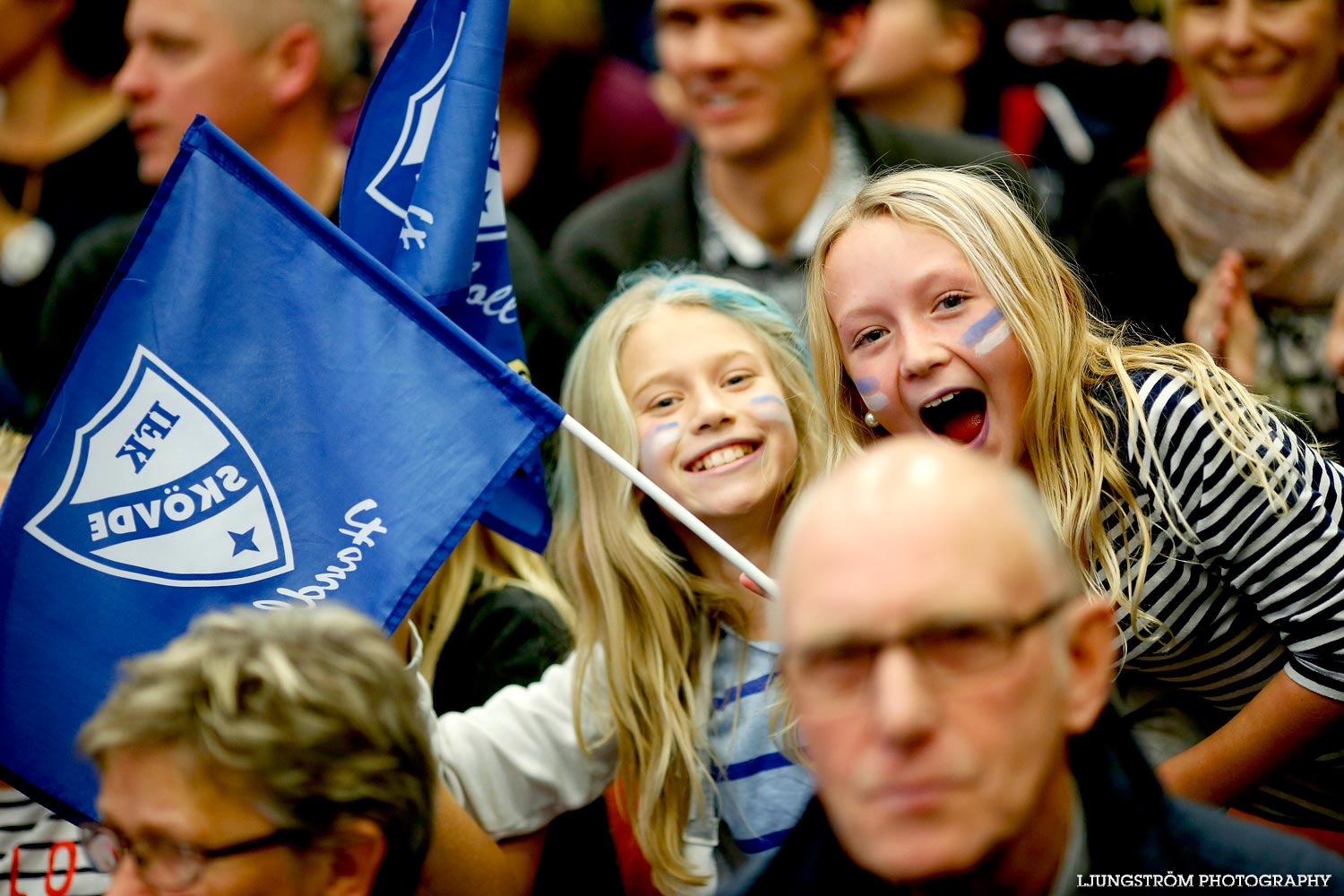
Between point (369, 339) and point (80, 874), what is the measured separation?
3.78 ft

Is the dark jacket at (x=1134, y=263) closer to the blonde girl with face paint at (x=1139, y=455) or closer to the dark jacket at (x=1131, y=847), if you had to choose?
the blonde girl with face paint at (x=1139, y=455)

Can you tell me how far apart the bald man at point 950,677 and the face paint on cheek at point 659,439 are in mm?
1380

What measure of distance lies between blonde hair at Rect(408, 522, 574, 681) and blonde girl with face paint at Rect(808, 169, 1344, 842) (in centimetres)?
106

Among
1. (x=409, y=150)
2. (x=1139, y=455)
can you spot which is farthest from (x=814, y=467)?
(x=409, y=150)

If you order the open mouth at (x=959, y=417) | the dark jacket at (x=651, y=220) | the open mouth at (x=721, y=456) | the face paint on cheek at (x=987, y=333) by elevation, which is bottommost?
the dark jacket at (x=651, y=220)

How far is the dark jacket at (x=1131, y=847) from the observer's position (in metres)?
1.79

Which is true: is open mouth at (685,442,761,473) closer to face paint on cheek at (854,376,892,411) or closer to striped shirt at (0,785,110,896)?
face paint on cheek at (854,376,892,411)

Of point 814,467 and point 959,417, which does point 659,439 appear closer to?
point 814,467

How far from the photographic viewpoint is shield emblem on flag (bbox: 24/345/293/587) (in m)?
2.69

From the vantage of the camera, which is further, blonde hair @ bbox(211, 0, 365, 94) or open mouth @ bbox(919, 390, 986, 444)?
blonde hair @ bbox(211, 0, 365, 94)

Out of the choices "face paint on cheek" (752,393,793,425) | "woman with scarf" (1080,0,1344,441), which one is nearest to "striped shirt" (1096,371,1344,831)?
"face paint on cheek" (752,393,793,425)

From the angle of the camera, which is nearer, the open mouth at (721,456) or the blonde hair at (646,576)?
the blonde hair at (646,576)

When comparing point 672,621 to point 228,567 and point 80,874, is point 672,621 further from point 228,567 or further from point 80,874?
point 80,874

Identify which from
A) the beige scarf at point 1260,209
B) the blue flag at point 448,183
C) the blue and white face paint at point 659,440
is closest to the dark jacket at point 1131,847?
the blue and white face paint at point 659,440
